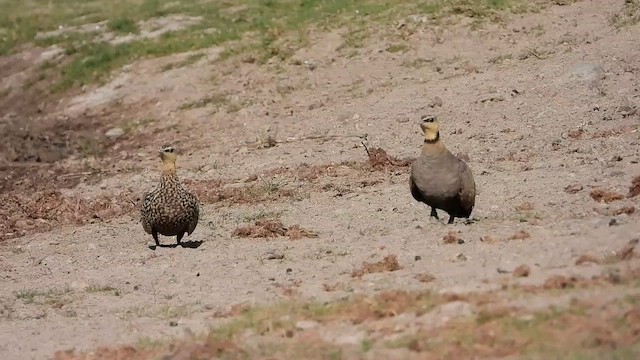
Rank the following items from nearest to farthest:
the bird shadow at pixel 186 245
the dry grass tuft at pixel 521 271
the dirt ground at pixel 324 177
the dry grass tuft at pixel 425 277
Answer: the dry grass tuft at pixel 521 271, the dry grass tuft at pixel 425 277, the dirt ground at pixel 324 177, the bird shadow at pixel 186 245

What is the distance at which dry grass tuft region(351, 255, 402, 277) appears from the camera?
11.1 metres

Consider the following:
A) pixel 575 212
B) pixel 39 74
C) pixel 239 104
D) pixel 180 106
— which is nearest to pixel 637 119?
pixel 575 212

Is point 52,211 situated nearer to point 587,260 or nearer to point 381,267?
point 381,267

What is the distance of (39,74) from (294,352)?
22.1m

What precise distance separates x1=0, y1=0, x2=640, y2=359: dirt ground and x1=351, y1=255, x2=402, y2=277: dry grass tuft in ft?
0.09

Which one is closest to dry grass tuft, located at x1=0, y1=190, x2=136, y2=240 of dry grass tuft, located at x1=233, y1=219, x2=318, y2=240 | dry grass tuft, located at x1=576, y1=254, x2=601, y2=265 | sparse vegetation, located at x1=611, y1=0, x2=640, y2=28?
dry grass tuft, located at x1=233, y1=219, x2=318, y2=240

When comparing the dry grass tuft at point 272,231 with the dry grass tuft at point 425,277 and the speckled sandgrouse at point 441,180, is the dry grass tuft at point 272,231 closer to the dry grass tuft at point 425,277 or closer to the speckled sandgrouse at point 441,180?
the speckled sandgrouse at point 441,180

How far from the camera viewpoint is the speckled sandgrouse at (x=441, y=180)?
13.1 m

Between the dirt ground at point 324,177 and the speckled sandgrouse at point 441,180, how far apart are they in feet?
1.40

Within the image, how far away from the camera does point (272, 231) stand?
14.5 meters

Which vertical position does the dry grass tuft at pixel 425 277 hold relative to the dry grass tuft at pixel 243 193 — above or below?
above

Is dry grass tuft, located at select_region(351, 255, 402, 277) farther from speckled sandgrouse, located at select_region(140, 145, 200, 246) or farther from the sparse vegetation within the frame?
the sparse vegetation

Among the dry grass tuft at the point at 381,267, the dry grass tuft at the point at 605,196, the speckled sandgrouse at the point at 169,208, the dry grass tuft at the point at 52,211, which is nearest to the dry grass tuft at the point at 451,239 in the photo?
the dry grass tuft at the point at 381,267

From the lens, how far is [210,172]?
66.4ft
